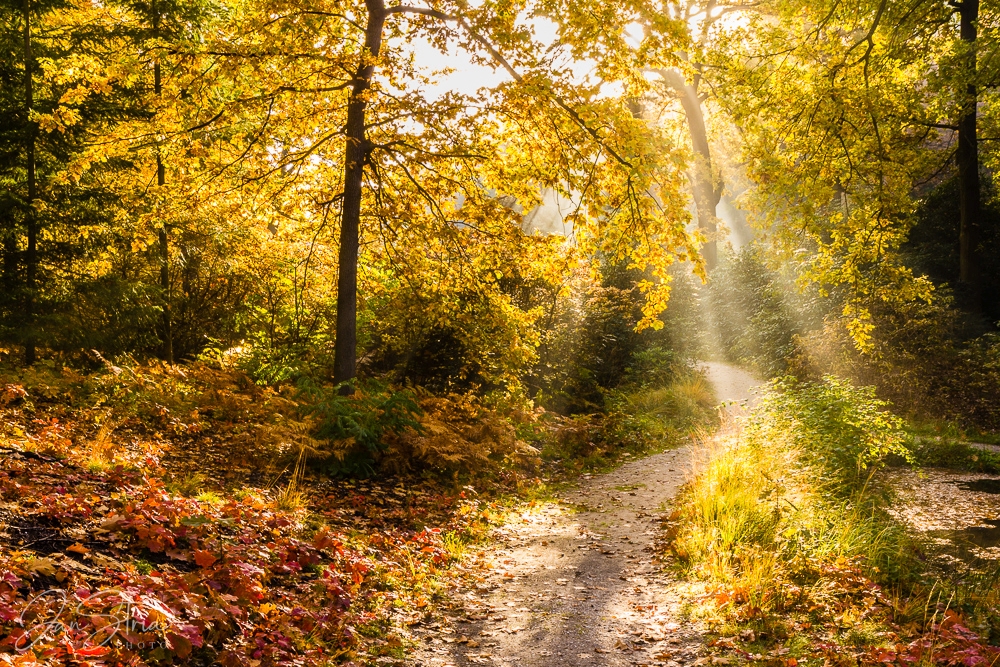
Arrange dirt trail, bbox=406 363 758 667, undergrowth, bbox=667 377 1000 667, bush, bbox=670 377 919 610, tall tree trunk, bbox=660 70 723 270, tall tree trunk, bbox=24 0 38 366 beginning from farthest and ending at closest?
1. tall tree trunk, bbox=660 70 723 270
2. tall tree trunk, bbox=24 0 38 366
3. bush, bbox=670 377 919 610
4. dirt trail, bbox=406 363 758 667
5. undergrowth, bbox=667 377 1000 667

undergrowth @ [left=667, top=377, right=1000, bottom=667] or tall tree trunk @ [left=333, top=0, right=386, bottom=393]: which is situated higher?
tall tree trunk @ [left=333, top=0, right=386, bottom=393]

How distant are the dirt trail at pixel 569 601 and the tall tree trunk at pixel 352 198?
11.3 feet

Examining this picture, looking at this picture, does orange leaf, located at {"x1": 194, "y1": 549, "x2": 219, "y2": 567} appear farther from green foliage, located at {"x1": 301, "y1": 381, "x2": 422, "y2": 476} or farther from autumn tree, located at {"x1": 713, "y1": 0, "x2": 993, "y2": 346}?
autumn tree, located at {"x1": 713, "y1": 0, "x2": 993, "y2": 346}

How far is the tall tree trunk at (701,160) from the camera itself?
22906 millimetres

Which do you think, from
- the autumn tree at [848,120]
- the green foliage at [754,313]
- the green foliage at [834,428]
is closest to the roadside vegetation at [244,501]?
the green foliage at [834,428]

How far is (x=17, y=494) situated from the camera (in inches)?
159

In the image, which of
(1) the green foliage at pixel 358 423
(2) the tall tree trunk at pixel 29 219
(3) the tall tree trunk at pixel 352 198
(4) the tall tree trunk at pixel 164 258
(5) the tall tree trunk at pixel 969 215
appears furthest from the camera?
(5) the tall tree trunk at pixel 969 215

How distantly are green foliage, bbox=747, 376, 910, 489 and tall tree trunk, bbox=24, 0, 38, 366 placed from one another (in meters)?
10.1

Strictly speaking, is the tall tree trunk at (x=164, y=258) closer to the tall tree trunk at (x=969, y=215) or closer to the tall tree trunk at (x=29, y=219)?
the tall tree trunk at (x=29, y=219)

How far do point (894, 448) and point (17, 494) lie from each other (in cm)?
803

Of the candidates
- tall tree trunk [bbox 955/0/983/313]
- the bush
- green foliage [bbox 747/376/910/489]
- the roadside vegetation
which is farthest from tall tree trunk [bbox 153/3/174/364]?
tall tree trunk [bbox 955/0/983/313]

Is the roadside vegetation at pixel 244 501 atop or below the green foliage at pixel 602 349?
below

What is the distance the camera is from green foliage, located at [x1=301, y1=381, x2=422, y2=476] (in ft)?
24.8

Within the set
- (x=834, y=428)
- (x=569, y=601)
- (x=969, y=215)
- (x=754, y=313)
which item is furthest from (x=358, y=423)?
(x=754, y=313)
